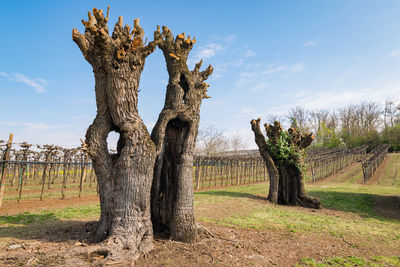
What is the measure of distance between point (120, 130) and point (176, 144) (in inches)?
48.7

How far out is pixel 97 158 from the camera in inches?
171

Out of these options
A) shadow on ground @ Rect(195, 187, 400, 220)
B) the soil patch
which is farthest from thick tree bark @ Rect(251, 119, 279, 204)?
the soil patch

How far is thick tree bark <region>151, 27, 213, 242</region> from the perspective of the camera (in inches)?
188

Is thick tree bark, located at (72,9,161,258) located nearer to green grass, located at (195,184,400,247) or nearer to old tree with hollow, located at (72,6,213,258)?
old tree with hollow, located at (72,6,213,258)

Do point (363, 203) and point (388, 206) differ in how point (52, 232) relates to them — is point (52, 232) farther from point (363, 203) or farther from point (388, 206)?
point (388, 206)

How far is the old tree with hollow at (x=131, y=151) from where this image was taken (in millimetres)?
4211

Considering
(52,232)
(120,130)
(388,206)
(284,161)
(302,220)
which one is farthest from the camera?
(284,161)

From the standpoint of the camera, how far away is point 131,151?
4375mm

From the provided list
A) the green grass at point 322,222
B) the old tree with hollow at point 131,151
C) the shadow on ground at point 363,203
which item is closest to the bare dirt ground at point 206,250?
the old tree with hollow at point 131,151

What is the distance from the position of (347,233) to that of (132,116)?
6362mm

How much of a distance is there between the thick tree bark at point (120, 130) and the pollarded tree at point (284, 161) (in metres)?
7.87

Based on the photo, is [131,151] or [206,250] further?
[131,151]

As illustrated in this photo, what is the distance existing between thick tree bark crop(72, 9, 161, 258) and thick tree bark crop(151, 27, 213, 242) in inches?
22.8

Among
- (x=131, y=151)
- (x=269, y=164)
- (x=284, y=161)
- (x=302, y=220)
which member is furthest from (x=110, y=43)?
(x=284, y=161)
